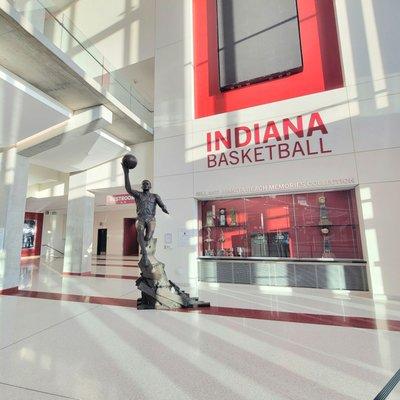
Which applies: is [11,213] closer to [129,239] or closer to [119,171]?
[119,171]

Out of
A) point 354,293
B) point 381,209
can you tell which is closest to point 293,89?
point 381,209

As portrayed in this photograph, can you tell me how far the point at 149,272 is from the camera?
441 cm

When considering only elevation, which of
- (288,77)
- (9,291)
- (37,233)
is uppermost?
(288,77)

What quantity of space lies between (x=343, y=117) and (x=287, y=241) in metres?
3.03

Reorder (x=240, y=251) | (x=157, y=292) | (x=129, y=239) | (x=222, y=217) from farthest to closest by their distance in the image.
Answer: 1. (x=129, y=239)
2. (x=222, y=217)
3. (x=240, y=251)
4. (x=157, y=292)

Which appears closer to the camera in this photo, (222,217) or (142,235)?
(142,235)

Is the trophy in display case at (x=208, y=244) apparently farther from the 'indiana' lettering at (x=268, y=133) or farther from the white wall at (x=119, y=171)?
the white wall at (x=119, y=171)

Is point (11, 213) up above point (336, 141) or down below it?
below

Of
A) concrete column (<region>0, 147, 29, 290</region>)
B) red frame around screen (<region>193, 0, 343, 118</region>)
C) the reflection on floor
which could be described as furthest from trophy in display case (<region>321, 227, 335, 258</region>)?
concrete column (<region>0, 147, 29, 290</region>)

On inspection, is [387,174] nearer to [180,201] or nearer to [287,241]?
[287,241]

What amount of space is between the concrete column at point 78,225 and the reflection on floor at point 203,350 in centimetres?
436

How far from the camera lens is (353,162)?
5492 mm

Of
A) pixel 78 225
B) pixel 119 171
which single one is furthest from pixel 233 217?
pixel 78 225

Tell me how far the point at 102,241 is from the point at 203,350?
1709 centimetres
